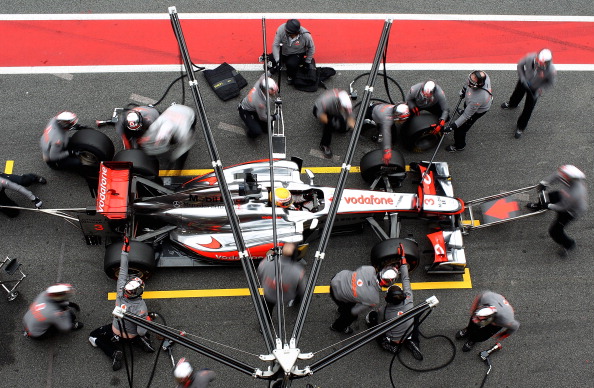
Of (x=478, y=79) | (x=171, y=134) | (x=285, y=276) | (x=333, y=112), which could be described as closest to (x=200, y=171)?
(x=171, y=134)

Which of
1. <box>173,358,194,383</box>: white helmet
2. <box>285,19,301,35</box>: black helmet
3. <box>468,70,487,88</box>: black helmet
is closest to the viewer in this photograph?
<box>173,358,194,383</box>: white helmet

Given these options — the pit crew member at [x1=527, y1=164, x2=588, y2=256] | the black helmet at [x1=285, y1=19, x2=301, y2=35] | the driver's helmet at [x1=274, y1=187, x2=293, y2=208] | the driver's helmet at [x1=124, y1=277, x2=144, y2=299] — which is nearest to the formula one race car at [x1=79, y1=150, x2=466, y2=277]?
the driver's helmet at [x1=274, y1=187, x2=293, y2=208]

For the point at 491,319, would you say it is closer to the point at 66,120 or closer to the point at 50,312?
the point at 50,312

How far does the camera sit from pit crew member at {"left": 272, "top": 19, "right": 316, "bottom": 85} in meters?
9.60

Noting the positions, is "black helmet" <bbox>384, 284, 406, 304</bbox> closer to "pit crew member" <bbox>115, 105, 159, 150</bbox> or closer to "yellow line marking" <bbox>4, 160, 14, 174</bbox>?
"pit crew member" <bbox>115, 105, 159, 150</bbox>

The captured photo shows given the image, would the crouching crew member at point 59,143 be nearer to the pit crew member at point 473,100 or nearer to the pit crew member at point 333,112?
the pit crew member at point 333,112

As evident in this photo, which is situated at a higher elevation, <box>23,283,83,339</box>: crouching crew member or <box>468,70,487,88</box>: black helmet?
<box>468,70,487,88</box>: black helmet

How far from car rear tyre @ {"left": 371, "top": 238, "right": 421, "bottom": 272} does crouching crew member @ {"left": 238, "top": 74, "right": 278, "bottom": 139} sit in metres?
3.11

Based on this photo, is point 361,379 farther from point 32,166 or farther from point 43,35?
point 43,35

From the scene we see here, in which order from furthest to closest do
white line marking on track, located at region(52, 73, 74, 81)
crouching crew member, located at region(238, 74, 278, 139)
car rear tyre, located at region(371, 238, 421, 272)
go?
white line marking on track, located at region(52, 73, 74, 81) → crouching crew member, located at region(238, 74, 278, 139) → car rear tyre, located at region(371, 238, 421, 272)

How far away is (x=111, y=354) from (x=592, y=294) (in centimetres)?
761

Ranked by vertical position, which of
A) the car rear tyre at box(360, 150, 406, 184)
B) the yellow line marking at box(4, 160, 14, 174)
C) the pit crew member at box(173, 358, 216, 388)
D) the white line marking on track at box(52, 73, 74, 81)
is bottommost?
the pit crew member at box(173, 358, 216, 388)

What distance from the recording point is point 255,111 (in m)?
A: 9.24

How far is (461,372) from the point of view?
769 centimetres
